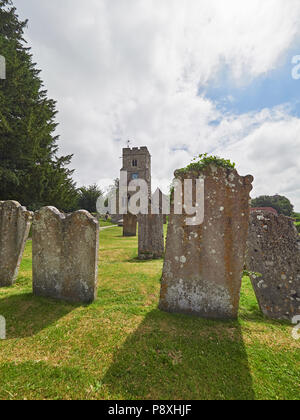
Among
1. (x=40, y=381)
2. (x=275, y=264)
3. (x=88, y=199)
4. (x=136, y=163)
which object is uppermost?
(x=136, y=163)

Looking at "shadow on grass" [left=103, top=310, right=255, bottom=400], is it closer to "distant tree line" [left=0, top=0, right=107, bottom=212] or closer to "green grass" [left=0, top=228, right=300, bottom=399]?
"green grass" [left=0, top=228, right=300, bottom=399]

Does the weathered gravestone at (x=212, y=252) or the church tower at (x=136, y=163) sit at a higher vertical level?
the church tower at (x=136, y=163)

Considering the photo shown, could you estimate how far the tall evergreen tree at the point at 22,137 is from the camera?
13070 mm

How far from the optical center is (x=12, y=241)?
17.4ft

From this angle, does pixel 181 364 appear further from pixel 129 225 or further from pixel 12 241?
pixel 129 225

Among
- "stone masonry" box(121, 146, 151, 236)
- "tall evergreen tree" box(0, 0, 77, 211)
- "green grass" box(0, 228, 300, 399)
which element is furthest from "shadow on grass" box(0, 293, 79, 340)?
"stone masonry" box(121, 146, 151, 236)

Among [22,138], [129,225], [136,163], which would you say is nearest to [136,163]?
[136,163]

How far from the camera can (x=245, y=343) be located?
2.97 meters

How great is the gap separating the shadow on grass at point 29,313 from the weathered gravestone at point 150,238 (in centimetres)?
513

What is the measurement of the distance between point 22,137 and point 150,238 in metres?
12.1

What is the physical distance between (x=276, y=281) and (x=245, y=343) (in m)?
1.75

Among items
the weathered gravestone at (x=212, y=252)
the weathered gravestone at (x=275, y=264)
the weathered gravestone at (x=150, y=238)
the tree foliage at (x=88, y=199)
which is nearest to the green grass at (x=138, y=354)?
the weathered gravestone at (x=212, y=252)

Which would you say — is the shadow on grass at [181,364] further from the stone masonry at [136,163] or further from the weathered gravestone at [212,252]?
the stone masonry at [136,163]

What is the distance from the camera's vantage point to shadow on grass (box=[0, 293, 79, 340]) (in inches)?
128
